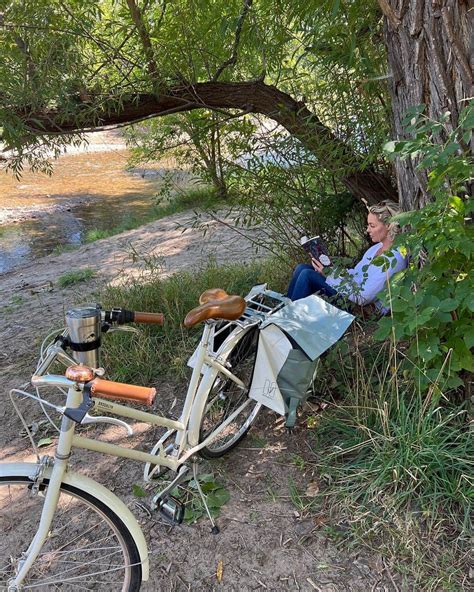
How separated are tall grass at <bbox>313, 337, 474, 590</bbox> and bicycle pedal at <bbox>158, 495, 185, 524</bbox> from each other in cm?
66

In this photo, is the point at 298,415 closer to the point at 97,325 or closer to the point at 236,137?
the point at 97,325

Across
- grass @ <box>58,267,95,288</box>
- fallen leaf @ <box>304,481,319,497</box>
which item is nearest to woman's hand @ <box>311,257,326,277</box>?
fallen leaf @ <box>304,481,319,497</box>

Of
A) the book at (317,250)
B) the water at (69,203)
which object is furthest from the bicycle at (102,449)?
the water at (69,203)

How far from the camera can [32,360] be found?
3.93 meters

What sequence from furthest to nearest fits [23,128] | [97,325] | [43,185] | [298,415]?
1. [43,185]
2. [23,128]
3. [298,415]
4. [97,325]

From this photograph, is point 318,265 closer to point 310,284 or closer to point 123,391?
point 310,284

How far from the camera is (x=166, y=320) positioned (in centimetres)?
389

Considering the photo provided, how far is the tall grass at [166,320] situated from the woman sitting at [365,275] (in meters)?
0.90

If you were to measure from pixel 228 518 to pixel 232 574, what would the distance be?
28 centimetres

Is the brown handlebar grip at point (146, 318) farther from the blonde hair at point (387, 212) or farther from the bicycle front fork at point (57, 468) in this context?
the blonde hair at point (387, 212)

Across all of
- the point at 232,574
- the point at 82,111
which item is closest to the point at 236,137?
the point at 82,111

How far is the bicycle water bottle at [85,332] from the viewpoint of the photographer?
1621 millimetres

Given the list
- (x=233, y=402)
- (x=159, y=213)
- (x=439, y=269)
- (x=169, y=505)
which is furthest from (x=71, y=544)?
(x=159, y=213)

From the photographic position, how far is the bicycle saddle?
2139 millimetres
